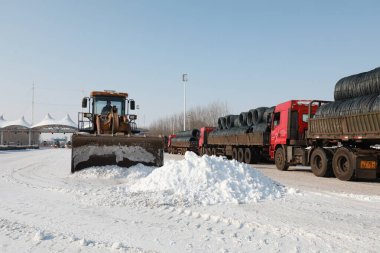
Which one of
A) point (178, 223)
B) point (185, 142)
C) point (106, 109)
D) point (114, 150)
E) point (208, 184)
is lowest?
point (178, 223)

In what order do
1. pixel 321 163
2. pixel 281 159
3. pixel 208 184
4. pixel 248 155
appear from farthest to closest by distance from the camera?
pixel 248 155 → pixel 281 159 → pixel 321 163 → pixel 208 184

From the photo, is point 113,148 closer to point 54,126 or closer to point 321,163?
point 321,163

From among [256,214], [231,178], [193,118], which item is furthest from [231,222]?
[193,118]

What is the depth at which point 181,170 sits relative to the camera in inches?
334

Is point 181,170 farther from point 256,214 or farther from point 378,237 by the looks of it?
point 378,237

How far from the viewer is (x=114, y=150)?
38.7 ft

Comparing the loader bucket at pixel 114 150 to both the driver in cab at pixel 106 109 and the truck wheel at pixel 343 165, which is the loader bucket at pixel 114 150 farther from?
the truck wheel at pixel 343 165

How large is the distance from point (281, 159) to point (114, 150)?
8.34m

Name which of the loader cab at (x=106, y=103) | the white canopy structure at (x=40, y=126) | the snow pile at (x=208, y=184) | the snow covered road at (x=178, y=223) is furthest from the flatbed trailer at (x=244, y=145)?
the white canopy structure at (x=40, y=126)

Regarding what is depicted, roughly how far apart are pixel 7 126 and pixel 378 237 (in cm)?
9914

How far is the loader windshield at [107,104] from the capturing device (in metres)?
14.5

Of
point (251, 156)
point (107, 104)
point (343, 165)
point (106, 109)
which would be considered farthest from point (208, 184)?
point (251, 156)

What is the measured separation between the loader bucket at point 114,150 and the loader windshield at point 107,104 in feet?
9.81

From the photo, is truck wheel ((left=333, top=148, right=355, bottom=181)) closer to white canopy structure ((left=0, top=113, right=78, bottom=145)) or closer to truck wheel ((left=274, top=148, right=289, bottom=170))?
truck wheel ((left=274, top=148, right=289, bottom=170))
